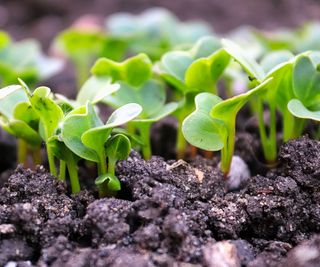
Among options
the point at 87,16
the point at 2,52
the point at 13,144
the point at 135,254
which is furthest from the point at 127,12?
the point at 135,254

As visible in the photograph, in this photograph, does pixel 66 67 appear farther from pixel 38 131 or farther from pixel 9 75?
pixel 38 131

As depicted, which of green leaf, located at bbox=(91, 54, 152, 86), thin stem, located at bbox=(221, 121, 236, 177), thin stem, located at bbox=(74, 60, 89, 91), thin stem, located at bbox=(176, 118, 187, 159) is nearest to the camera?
thin stem, located at bbox=(221, 121, 236, 177)

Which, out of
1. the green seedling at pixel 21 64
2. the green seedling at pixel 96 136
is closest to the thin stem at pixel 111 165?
the green seedling at pixel 96 136

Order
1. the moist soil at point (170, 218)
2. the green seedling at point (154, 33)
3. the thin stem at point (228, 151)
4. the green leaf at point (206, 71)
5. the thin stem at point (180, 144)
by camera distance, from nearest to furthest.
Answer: the moist soil at point (170, 218), the thin stem at point (228, 151), the green leaf at point (206, 71), the thin stem at point (180, 144), the green seedling at point (154, 33)

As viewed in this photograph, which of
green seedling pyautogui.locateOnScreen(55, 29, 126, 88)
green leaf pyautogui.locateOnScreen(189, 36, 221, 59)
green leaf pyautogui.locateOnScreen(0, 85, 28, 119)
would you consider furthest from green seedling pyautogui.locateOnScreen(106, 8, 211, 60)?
green leaf pyautogui.locateOnScreen(0, 85, 28, 119)

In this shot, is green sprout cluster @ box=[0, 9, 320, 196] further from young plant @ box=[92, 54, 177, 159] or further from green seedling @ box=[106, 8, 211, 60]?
green seedling @ box=[106, 8, 211, 60]

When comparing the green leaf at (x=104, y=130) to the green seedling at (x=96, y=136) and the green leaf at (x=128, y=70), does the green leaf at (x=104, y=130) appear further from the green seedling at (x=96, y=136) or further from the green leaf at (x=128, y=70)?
the green leaf at (x=128, y=70)

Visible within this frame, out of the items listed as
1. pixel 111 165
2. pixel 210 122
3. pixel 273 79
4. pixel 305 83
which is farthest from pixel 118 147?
pixel 305 83
